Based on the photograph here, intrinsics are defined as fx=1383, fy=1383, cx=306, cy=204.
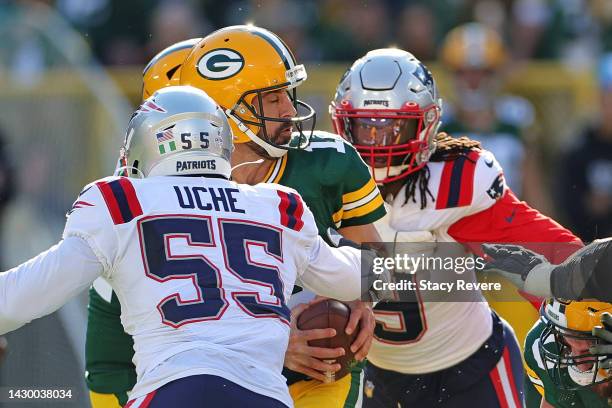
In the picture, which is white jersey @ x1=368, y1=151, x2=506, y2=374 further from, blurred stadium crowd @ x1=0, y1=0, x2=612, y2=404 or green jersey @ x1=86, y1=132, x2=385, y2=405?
blurred stadium crowd @ x1=0, y1=0, x2=612, y2=404

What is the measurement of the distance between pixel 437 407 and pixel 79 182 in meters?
4.03

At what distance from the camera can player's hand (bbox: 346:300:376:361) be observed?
4.88m

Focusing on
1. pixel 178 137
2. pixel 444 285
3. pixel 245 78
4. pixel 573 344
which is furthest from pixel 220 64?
pixel 573 344

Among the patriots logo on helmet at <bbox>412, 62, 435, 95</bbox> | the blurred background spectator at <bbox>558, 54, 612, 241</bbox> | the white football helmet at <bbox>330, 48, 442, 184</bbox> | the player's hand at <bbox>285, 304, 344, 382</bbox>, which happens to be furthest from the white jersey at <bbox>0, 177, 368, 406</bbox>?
the blurred background spectator at <bbox>558, 54, 612, 241</bbox>

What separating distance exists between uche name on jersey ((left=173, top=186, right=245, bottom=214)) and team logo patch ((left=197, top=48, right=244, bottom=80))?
1.06m

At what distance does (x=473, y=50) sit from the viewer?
9.55m

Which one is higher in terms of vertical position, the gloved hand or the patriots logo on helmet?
the patriots logo on helmet

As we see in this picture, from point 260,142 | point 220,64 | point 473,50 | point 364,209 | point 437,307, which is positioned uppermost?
point 220,64

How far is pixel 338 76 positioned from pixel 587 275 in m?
5.52

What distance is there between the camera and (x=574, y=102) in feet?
34.4

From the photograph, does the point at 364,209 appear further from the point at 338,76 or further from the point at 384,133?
the point at 338,76

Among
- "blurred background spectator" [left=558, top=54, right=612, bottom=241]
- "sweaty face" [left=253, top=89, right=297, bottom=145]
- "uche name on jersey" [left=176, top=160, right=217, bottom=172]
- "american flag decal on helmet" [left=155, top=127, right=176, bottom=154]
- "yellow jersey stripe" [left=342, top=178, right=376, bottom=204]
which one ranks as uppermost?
"american flag decal on helmet" [left=155, top=127, right=176, bottom=154]

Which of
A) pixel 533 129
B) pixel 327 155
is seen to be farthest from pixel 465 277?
pixel 533 129

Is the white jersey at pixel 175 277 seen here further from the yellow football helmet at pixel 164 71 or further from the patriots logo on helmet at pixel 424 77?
the patriots logo on helmet at pixel 424 77
